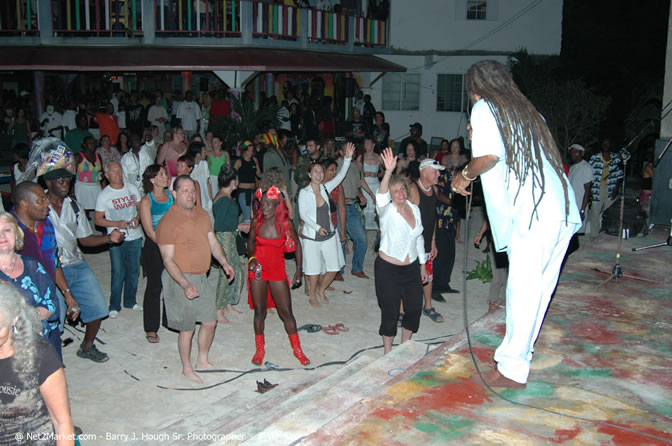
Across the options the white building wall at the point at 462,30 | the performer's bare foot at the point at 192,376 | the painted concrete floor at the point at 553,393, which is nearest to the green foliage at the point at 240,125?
the performer's bare foot at the point at 192,376

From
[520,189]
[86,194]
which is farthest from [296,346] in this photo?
[86,194]

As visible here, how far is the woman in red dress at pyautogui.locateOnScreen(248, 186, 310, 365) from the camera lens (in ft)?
20.1

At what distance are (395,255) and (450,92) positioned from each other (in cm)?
1804

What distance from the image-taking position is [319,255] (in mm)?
7996

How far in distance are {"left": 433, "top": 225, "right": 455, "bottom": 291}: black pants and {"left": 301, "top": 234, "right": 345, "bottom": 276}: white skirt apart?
1383 mm

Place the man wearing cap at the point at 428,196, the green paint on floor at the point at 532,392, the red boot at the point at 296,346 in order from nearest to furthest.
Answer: the green paint on floor at the point at 532,392, the red boot at the point at 296,346, the man wearing cap at the point at 428,196

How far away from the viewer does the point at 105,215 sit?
7.12 m

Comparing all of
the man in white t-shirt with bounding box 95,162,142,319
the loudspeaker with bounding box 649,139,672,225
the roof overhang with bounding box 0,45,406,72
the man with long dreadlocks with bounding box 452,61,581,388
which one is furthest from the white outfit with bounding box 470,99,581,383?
the roof overhang with bounding box 0,45,406,72

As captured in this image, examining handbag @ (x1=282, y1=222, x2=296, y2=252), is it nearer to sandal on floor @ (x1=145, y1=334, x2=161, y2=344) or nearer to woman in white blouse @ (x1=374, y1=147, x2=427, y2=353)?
woman in white blouse @ (x1=374, y1=147, x2=427, y2=353)

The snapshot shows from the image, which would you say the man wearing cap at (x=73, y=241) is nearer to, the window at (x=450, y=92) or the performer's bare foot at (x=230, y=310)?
the performer's bare foot at (x=230, y=310)

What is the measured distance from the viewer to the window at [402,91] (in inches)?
901

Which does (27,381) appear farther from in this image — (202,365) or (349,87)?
(349,87)

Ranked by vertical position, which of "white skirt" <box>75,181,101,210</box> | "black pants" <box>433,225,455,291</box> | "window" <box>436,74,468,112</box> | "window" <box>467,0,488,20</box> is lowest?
"black pants" <box>433,225,455,291</box>

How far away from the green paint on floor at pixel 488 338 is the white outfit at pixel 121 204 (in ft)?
13.5
